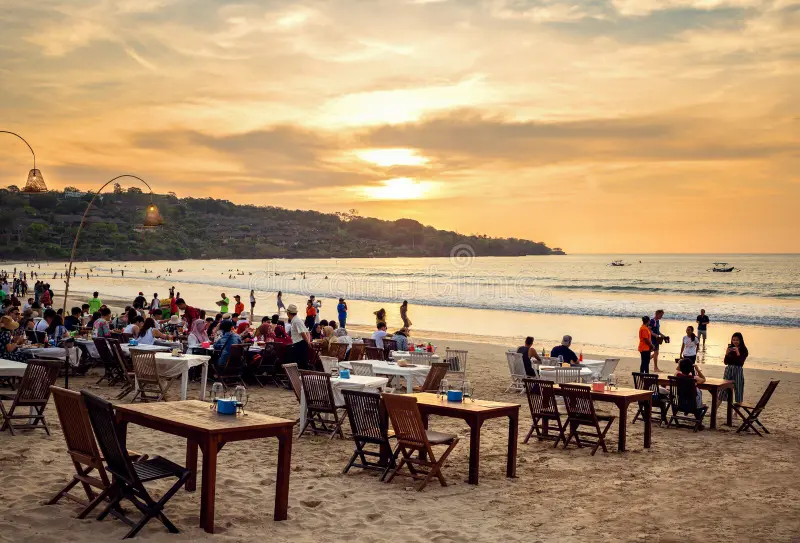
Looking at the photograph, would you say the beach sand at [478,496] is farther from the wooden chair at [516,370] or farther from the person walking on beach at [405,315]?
the person walking on beach at [405,315]

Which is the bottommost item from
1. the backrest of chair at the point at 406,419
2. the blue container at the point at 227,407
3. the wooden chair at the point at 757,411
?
the wooden chair at the point at 757,411

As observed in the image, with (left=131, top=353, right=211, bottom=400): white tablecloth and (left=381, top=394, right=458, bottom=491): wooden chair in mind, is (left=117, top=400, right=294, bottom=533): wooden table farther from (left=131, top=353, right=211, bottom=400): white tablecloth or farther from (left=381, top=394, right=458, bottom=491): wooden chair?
(left=131, top=353, right=211, bottom=400): white tablecloth

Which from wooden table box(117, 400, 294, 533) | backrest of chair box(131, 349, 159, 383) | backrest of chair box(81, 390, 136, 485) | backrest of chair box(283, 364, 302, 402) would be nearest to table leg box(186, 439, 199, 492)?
wooden table box(117, 400, 294, 533)

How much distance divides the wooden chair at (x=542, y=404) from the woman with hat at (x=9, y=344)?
7.77 metres

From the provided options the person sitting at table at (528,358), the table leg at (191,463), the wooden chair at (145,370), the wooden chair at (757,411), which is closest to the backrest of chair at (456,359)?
the person sitting at table at (528,358)

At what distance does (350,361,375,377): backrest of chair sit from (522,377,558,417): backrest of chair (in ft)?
9.92

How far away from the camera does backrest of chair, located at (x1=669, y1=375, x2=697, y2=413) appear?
1086cm

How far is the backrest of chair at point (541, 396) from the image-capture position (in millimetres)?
9469

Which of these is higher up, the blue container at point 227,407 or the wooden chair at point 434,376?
the blue container at point 227,407

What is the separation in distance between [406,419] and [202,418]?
2.13 meters

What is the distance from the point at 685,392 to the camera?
36.0ft

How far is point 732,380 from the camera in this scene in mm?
12438

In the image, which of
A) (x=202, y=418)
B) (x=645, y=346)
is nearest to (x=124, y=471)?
(x=202, y=418)

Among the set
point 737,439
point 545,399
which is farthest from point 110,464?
point 737,439
